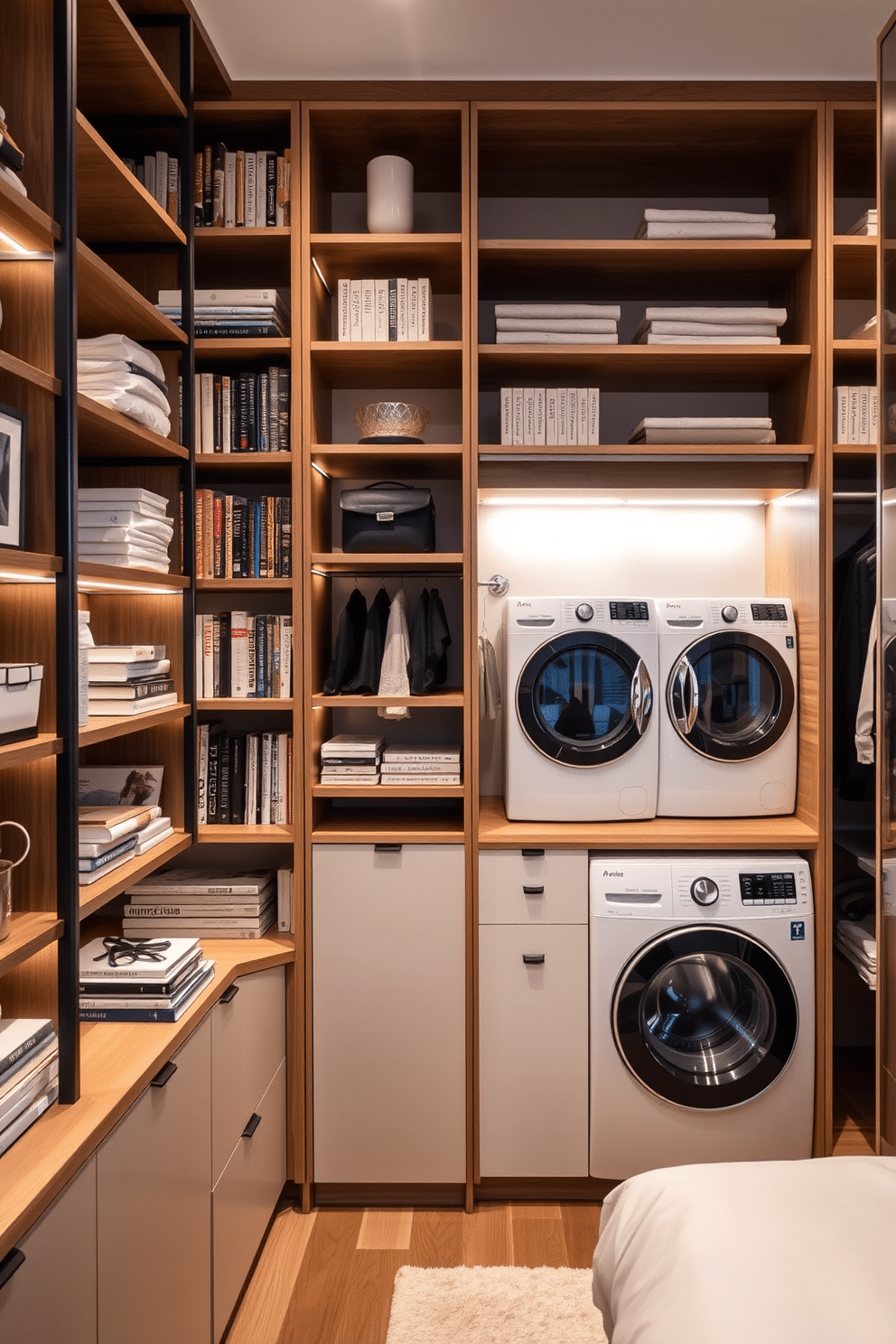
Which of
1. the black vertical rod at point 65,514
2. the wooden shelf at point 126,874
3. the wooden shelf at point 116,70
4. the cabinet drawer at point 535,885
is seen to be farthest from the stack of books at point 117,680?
the wooden shelf at point 116,70

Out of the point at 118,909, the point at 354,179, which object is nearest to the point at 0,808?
the point at 118,909

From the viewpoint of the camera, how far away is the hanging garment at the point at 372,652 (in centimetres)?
273

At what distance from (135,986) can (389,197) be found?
2.11 meters

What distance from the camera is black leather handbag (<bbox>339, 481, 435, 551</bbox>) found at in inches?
105

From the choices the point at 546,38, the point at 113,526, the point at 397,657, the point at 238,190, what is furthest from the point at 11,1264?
the point at 546,38

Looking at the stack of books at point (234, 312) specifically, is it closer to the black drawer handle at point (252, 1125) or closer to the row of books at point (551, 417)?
the row of books at point (551, 417)

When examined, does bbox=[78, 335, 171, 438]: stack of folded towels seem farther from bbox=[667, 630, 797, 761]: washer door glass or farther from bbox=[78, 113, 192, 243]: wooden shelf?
bbox=[667, 630, 797, 761]: washer door glass

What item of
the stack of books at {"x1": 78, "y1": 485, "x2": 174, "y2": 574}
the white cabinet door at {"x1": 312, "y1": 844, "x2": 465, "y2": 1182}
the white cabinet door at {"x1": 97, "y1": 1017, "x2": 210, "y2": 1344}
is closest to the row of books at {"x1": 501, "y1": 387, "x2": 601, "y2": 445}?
the stack of books at {"x1": 78, "y1": 485, "x2": 174, "y2": 574}

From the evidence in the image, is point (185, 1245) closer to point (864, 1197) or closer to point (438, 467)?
point (864, 1197)

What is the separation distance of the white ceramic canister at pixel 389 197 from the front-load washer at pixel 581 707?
1081 mm

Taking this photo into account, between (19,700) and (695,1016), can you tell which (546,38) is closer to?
(19,700)

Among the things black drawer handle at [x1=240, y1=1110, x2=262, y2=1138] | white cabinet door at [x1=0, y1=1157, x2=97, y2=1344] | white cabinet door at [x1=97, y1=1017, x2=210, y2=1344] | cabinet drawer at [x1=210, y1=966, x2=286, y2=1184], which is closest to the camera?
white cabinet door at [x1=0, y1=1157, x2=97, y2=1344]

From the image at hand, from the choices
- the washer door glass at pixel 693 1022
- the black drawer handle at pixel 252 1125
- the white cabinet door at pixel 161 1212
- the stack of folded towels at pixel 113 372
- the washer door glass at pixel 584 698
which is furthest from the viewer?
the washer door glass at pixel 584 698

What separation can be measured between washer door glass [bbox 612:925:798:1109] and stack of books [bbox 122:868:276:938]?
1.01m
